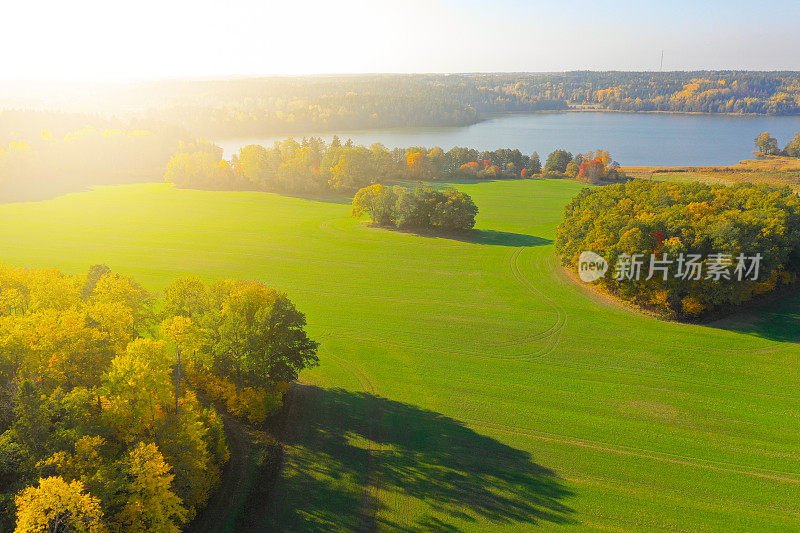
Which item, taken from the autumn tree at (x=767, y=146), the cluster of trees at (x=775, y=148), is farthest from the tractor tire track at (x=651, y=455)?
the autumn tree at (x=767, y=146)

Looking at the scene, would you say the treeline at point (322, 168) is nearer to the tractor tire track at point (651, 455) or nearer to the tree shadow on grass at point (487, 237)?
the tree shadow on grass at point (487, 237)

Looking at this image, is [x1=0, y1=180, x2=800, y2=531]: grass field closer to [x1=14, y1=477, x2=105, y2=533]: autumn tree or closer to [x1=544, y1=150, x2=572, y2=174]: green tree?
[x1=14, y1=477, x2=105, y2=533]: autumn tree

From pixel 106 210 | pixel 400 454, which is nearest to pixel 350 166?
pixel 106 210

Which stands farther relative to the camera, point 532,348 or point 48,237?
point 48,237

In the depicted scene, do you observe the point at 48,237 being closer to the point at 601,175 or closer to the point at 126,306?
the point at 126,306

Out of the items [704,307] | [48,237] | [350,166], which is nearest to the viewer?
[704,307]

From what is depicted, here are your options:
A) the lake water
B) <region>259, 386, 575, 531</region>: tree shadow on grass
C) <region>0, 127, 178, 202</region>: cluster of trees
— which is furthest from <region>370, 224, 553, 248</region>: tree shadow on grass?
the lake water

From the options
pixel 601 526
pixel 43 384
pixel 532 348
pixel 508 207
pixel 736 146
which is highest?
pixel 736 146
